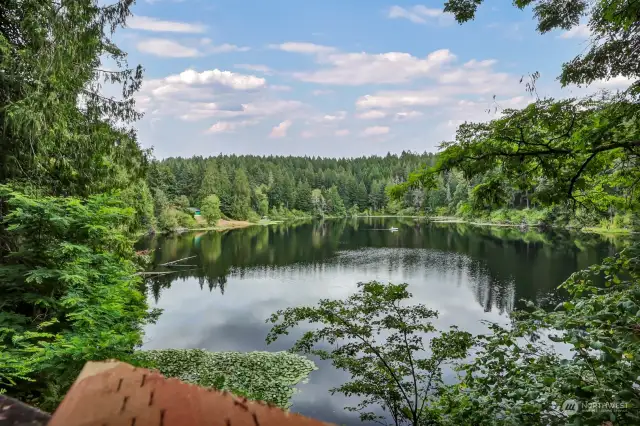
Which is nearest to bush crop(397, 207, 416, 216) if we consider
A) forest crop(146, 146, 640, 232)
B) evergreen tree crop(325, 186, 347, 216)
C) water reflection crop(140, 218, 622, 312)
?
Answer: forest crop(146, 146, 640, 232)

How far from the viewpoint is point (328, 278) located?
26281 mm

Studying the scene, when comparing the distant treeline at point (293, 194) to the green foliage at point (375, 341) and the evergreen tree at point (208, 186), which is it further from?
the green foliage at point (375, 341)

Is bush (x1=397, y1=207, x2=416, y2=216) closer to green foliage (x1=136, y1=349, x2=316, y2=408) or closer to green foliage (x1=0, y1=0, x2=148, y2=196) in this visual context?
green foliage (x1=136, y1=349, x2=316, y2=408)

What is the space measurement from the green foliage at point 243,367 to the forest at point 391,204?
4595 millimetres

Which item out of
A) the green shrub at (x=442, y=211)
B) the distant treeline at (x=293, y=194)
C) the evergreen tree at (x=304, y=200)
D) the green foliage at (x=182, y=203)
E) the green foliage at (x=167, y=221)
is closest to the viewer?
the green foliage at (x=167, y=221)

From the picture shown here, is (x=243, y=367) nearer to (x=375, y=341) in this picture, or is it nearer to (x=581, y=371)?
(x=375, y=341)

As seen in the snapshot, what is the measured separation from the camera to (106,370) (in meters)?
0.35

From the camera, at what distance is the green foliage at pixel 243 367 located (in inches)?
449

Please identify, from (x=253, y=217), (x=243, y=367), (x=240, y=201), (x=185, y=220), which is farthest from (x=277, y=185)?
(x=243, y=367)

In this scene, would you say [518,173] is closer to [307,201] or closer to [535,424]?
[535,424]

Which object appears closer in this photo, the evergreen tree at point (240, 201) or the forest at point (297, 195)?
the forest at point (297, 195)

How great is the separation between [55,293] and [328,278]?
69.4 ft

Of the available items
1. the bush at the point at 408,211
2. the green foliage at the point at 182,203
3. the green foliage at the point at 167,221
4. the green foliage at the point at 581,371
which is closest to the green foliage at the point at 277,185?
the green foliage at the point at 167,221

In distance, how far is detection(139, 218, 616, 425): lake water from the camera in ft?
52.4
